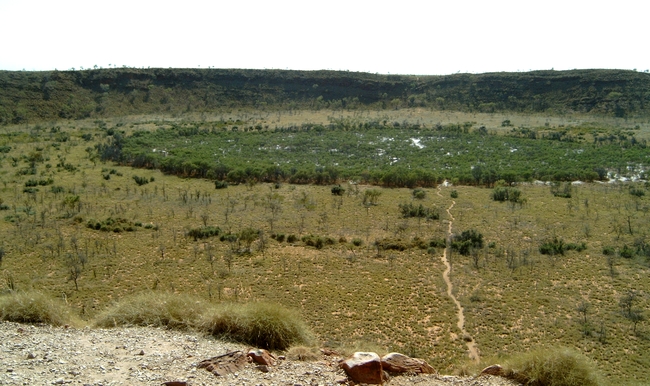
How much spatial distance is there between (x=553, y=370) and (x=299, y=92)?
75655 mm

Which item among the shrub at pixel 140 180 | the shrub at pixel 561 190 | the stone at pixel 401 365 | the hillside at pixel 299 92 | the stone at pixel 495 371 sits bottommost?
the shrub at pixel 140 180

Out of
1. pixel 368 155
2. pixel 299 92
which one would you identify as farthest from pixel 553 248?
pixel 299 92

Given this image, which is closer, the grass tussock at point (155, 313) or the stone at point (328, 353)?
Answer: the stone at point (328, 353)

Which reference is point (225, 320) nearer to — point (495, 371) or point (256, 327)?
point (256, 327)

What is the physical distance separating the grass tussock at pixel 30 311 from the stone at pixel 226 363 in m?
4.21

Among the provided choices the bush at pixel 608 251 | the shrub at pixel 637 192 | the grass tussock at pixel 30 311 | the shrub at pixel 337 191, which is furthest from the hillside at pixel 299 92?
the grass tussock at pixel 30 311

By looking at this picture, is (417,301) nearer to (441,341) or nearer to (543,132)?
(441,341)

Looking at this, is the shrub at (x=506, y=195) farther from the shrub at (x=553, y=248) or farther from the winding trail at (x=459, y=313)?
the winding trail at (x=459, y=313)

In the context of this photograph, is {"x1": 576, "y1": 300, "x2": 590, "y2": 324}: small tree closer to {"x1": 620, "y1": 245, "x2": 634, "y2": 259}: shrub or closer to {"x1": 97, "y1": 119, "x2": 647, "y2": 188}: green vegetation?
{"x1": 620, "y1": 245, "x2": 634, "y2": 259}: shrub

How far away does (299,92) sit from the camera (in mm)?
80625

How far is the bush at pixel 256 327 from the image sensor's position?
31.0ft

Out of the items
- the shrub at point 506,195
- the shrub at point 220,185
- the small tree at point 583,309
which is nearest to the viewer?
the small tree at point 583,309

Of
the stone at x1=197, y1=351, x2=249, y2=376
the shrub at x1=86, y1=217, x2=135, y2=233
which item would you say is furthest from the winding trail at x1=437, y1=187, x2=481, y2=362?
the shrub at x1=86, y1=217, x2=135, y2=233

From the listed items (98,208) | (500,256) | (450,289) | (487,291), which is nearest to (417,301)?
(450,289)
